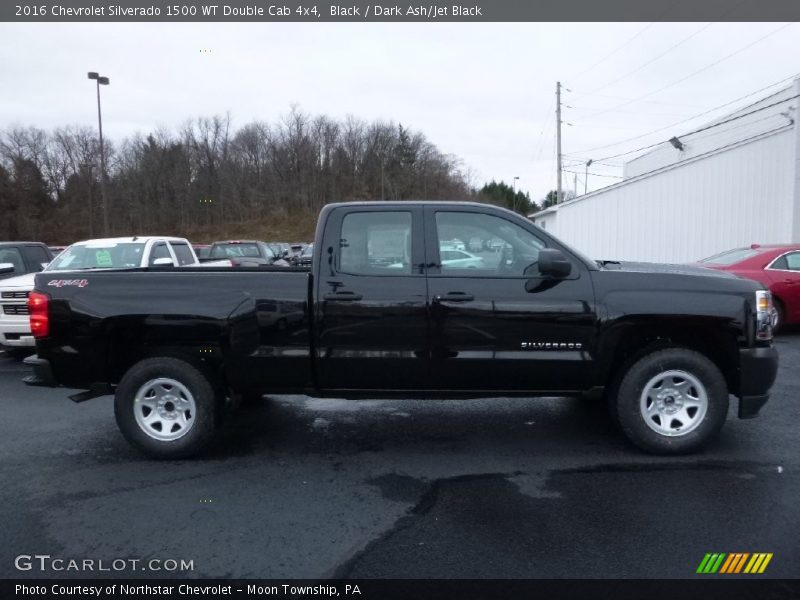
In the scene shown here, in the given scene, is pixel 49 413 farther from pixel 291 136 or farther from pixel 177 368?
pixel 291 136

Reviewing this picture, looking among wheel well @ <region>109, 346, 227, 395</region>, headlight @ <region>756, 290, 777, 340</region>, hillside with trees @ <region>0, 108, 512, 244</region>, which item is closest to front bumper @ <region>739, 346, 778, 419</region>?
headlight @ <region>756, 290, 777, 340</region>

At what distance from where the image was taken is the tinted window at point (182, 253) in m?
10.7

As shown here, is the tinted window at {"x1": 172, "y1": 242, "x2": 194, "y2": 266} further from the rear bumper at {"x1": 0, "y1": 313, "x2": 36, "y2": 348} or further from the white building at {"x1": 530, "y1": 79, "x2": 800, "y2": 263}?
the white building at {"x1": 530, "y1": 79, "x2": 800, "y2": 263}

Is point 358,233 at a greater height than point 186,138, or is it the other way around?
point 186,138

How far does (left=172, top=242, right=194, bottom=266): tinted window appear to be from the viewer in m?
10.7

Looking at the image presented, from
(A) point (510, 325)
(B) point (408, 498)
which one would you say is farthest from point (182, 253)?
(B) point (408, 498)

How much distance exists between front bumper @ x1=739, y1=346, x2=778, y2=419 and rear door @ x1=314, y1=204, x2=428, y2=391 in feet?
8.09

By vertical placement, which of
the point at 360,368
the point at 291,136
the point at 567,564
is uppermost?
the point at 291,136

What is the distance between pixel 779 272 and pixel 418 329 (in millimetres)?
8284

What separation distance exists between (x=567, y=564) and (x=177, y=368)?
10.7 ft

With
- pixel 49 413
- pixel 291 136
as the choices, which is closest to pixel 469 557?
pixel 49 413

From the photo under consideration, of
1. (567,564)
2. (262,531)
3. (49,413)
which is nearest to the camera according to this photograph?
(567,564)

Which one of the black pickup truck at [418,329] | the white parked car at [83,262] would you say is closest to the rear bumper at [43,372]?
the black pickup truck at [418,329]

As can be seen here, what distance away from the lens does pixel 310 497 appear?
4.11 meters
